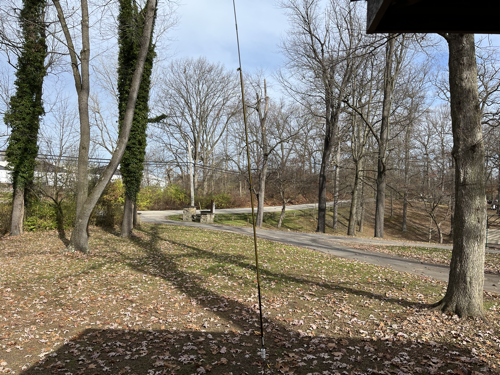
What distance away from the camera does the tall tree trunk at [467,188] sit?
191 inches

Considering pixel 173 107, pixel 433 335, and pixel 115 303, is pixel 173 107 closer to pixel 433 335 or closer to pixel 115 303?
pixel 115 303

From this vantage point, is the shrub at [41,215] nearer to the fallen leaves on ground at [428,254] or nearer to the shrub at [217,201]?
the fallen leaves on ground at [428,254]

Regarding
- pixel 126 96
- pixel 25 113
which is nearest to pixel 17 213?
pixel 25 113

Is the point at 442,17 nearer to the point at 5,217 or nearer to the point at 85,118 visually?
the point at 85,118

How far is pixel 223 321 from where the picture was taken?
5.05m

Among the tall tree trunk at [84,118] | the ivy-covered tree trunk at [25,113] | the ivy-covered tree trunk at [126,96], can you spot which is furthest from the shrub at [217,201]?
the tall tree trunk at [84,118]

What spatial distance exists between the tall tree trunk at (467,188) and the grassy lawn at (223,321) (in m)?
0.43

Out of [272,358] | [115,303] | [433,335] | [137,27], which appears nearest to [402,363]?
[433,335]

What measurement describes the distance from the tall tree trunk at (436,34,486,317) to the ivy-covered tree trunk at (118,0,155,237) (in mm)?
10679

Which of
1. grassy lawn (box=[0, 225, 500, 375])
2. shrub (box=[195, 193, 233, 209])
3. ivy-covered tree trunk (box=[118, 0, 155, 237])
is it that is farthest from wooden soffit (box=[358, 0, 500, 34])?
shrub (box=[195, 193, 233, 209])

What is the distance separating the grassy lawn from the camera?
375 centimetres

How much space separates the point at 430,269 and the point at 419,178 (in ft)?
72.3

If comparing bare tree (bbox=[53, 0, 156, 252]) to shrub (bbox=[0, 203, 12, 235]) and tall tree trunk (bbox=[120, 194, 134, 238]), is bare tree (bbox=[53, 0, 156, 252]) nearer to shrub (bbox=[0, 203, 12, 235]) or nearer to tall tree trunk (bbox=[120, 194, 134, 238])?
tall tree trunk (bbox=[120, 194, 134, 238])

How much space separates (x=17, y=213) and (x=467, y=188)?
1460cm
